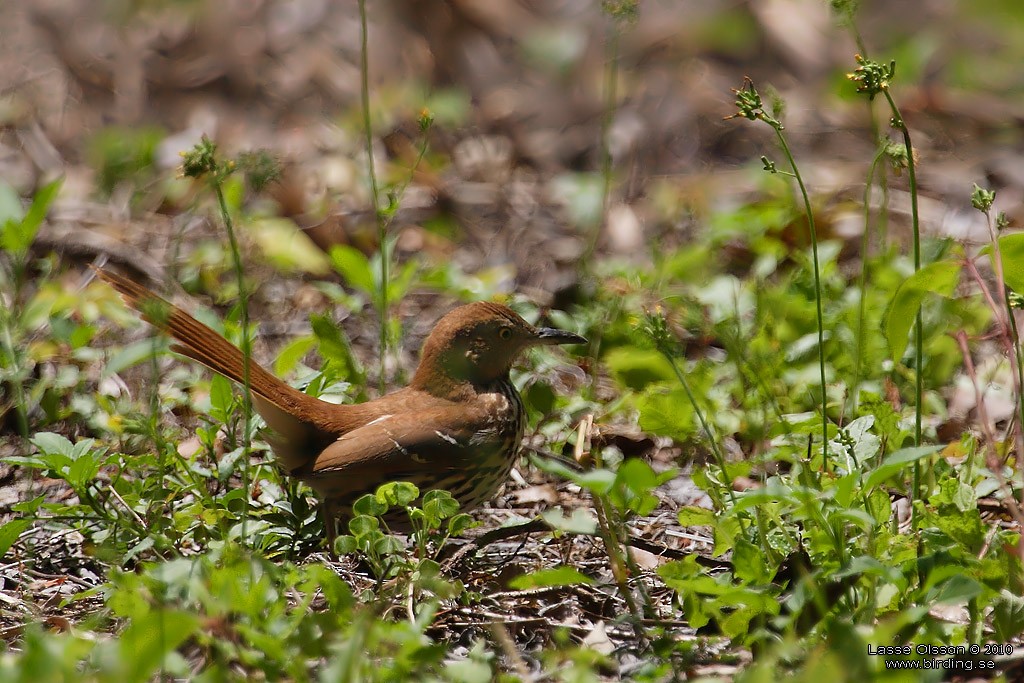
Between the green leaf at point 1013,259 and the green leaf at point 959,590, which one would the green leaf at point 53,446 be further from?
the green leaf at point 1013,259

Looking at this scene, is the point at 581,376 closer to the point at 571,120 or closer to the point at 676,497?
the point at 676,497

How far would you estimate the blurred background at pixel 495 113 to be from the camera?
5.71m

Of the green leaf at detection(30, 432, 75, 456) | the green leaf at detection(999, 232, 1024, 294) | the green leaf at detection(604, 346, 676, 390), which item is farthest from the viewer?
the green leaf at detection(604, 346, 676, 390)

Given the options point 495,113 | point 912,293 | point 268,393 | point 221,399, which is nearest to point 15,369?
point 221,399

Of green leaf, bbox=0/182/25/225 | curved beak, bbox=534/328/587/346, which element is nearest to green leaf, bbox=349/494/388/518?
curved beak, bbox=534/328/587/346

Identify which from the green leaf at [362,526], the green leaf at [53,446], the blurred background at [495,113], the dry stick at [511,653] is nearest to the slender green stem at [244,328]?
the green leaf at [362,526]

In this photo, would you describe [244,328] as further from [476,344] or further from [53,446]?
[476,344]

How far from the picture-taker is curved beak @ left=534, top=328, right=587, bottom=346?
12.8 feet

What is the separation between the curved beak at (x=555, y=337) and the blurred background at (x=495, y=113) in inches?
42.6

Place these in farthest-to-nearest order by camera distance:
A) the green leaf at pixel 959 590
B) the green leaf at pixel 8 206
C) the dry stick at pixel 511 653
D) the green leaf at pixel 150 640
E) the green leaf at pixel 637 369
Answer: the green leaf at pixel 637 369, the green leaf at pixel 8 206, the dry stick at pixel 511 653, the green leaf at pixel 959 590, the green leaf at pixel 150 640

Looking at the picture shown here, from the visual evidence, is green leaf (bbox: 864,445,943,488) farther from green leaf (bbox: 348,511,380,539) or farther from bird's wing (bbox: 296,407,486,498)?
bird's wing (bbox: 296,407,486,498)

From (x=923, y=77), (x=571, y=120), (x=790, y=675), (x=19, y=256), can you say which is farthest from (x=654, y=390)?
(x=923, y=77)

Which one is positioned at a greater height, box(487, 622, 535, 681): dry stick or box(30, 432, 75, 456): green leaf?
box(30, 432, 75, 456): green leaf

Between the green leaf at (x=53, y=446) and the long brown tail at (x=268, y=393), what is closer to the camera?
the green leaf at (x=53, y=446)
